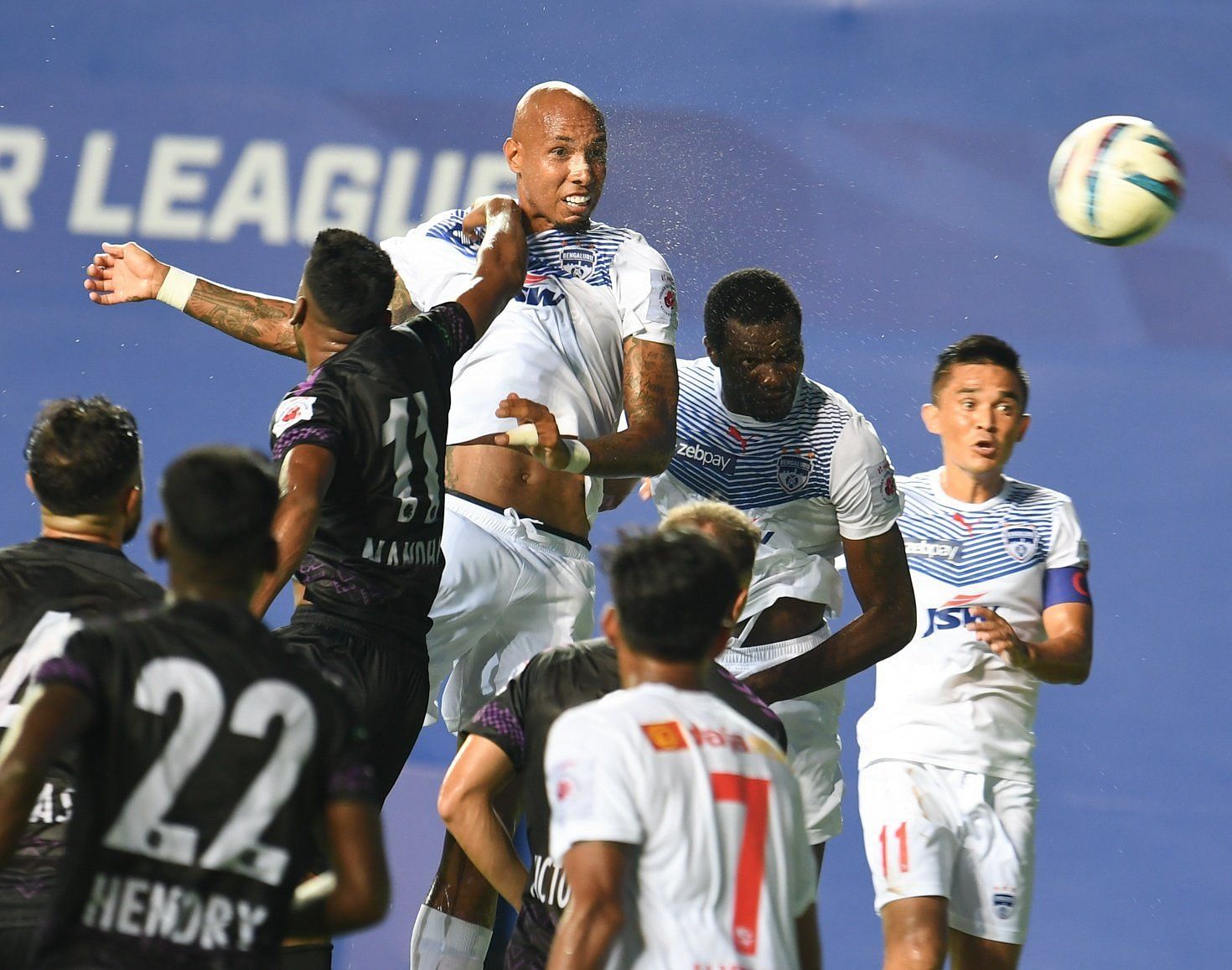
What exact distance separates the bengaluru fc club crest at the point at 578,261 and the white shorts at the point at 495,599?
0.66 m

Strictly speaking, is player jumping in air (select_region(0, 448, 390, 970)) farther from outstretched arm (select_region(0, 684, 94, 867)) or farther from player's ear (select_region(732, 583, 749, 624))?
player's ear (select_region(732, 583, 749, 624))

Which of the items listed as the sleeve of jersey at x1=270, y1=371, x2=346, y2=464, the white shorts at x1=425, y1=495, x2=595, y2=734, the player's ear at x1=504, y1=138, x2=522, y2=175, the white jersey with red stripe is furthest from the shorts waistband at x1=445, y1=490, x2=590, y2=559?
the white jersey with red stripe

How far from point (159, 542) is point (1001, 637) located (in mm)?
2585

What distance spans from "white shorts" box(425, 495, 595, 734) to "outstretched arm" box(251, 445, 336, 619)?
731 millimetres

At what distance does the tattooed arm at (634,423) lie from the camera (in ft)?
12.6

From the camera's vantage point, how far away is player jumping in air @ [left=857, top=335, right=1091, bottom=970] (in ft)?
14.8

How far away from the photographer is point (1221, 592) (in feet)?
24.2

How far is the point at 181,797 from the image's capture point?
225 centimetres

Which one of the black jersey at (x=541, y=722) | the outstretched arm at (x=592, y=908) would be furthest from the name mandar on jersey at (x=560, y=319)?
the outstretched arm at (x=592, y=908)

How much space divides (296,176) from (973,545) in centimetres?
448

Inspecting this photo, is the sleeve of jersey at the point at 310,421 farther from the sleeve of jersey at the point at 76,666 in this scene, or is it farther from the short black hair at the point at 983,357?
the short black hair at the point at 983,357

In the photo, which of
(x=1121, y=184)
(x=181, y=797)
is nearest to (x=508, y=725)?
(x=181, y=797)

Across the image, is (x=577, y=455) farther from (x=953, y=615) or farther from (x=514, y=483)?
(x=953, y=615)

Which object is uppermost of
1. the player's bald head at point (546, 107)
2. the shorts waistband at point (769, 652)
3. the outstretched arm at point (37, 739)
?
the player's bald head at point (546, 107)
